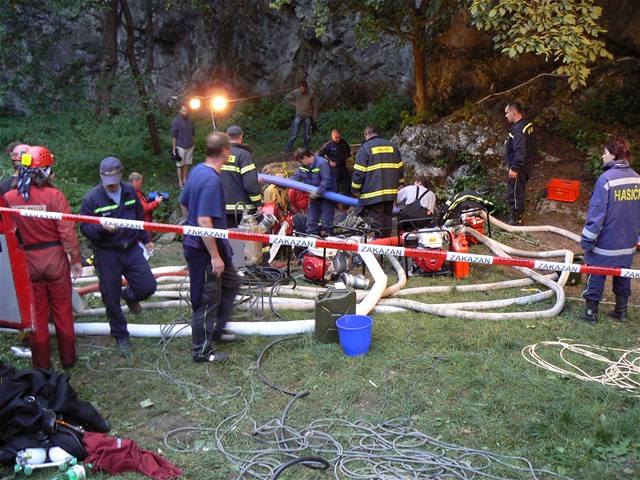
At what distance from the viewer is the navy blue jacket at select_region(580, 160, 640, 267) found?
18.5ft

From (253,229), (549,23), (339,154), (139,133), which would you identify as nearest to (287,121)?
(139,133)

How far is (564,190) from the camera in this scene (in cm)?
1009

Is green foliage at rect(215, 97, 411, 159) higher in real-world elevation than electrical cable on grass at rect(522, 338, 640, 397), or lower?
higher

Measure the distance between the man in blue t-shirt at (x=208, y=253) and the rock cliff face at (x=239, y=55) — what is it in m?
13.4

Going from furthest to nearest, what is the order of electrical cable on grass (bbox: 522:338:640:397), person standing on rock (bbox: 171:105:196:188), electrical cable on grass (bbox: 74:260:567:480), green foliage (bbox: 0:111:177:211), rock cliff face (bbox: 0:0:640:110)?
rock cliff face (bbox: 0:0:640:110), green foliage (bbox: 0:111:177:211), person standing on rock (bbox: 171:105:196:188), electrical cable on grass (bbox: 522:338:640:397), electrical cable on grass (bbox: 74:260:567:480)

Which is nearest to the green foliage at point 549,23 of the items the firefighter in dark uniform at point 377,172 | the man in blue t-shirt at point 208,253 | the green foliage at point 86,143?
the firefighter in dark uniform at point 377,172

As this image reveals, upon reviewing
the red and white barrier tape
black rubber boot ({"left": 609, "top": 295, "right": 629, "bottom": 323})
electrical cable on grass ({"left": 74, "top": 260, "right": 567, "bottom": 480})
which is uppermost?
the red and white barrier tape

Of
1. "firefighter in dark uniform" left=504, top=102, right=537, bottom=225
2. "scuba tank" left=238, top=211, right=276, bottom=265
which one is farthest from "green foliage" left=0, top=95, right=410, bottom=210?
"firefighter in dark uniform" left=504, top=102, right=537, bottom=225

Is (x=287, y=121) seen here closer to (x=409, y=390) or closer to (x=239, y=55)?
(x=239, y=55)

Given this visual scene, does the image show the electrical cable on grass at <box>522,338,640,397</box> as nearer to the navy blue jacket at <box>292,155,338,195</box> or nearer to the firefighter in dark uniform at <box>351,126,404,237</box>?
the firefighter in dark uniform at <box>351,126,404,237</box>

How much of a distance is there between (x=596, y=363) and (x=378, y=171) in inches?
158

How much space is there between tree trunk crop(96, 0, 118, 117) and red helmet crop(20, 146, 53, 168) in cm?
1065

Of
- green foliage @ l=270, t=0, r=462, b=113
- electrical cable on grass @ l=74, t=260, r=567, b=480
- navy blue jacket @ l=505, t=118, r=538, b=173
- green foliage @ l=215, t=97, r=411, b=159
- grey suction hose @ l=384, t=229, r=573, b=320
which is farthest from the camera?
green foliage @ l=215, t=97, r=411, b=159

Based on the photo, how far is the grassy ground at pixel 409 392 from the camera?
3.94m
